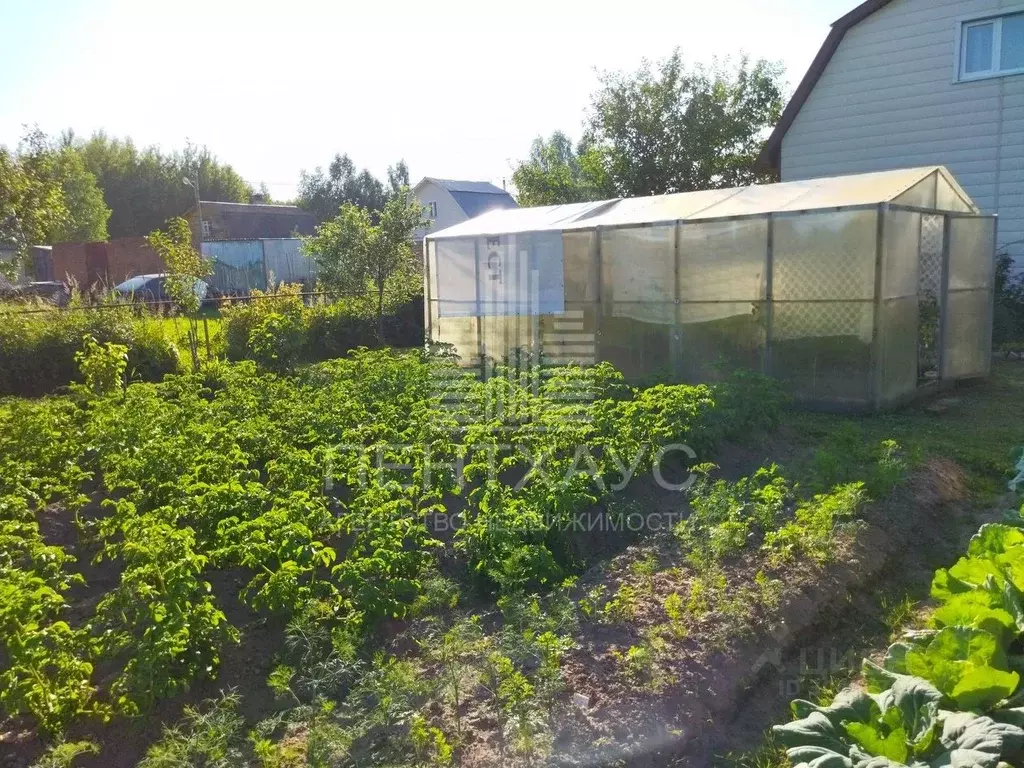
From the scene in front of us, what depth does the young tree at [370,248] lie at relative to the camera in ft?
55.8

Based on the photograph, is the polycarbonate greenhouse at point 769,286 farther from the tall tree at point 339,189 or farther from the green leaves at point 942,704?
the tall tree at point 339,189

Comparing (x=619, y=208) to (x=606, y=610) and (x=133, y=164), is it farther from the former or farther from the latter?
(x=133, y=164)

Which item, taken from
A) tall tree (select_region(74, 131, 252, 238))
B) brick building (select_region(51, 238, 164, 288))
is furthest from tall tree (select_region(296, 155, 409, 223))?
brick building (select_region(51, 238, 164, 288))

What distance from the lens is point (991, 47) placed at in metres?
15.0

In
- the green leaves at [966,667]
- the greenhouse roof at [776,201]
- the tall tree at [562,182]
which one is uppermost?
the tall tree at [562,182]

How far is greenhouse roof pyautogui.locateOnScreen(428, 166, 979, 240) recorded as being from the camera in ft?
32.7

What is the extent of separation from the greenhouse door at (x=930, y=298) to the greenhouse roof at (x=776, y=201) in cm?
36

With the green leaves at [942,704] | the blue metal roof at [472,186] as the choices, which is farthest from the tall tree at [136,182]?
the green leaves at [942,704]

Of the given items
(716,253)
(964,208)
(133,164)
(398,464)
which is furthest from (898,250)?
(133,164)

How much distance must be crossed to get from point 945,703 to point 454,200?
39208 mm

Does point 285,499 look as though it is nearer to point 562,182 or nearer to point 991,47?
point 991,47

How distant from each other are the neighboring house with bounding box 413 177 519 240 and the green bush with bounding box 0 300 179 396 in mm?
26739

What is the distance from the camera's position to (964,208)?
1166 cm

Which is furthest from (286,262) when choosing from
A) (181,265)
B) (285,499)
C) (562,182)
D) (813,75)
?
(285,499)
